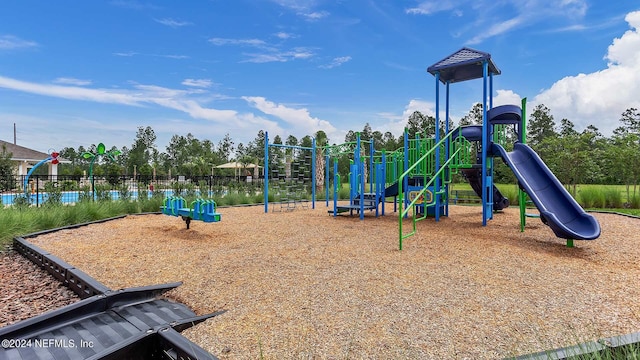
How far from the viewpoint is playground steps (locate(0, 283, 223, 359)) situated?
2246 millimetres

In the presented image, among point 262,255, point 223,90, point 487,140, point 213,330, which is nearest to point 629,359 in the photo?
point 213,330

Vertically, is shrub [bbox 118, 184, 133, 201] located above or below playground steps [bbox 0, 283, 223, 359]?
above

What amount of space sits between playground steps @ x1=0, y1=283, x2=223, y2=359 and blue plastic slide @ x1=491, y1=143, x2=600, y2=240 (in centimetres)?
537

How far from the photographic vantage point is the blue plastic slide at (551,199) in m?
5.41

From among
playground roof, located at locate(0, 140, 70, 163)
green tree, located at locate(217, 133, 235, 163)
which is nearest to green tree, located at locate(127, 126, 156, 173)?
green tree, located at locate(217, 133, 235, 163)

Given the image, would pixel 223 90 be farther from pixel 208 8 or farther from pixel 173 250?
pixel 173 250

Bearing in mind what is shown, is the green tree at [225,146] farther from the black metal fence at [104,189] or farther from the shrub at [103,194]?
the shrub at [103,194]

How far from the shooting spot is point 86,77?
14602 mm

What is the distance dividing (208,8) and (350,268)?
8.51 metres

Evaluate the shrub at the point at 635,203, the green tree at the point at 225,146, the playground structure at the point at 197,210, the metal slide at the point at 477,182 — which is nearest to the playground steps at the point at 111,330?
the playground structure at the point at 197,210

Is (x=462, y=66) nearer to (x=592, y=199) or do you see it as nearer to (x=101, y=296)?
(x=592, y=199)

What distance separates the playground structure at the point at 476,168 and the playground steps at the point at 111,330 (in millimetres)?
3974

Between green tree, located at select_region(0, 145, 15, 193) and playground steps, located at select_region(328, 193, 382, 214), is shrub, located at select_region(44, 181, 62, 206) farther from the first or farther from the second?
playground steps, located at select_region(328, 193, 382, 214)

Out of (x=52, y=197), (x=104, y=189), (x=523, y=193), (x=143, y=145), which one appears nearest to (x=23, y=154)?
(x=143, y=145)
